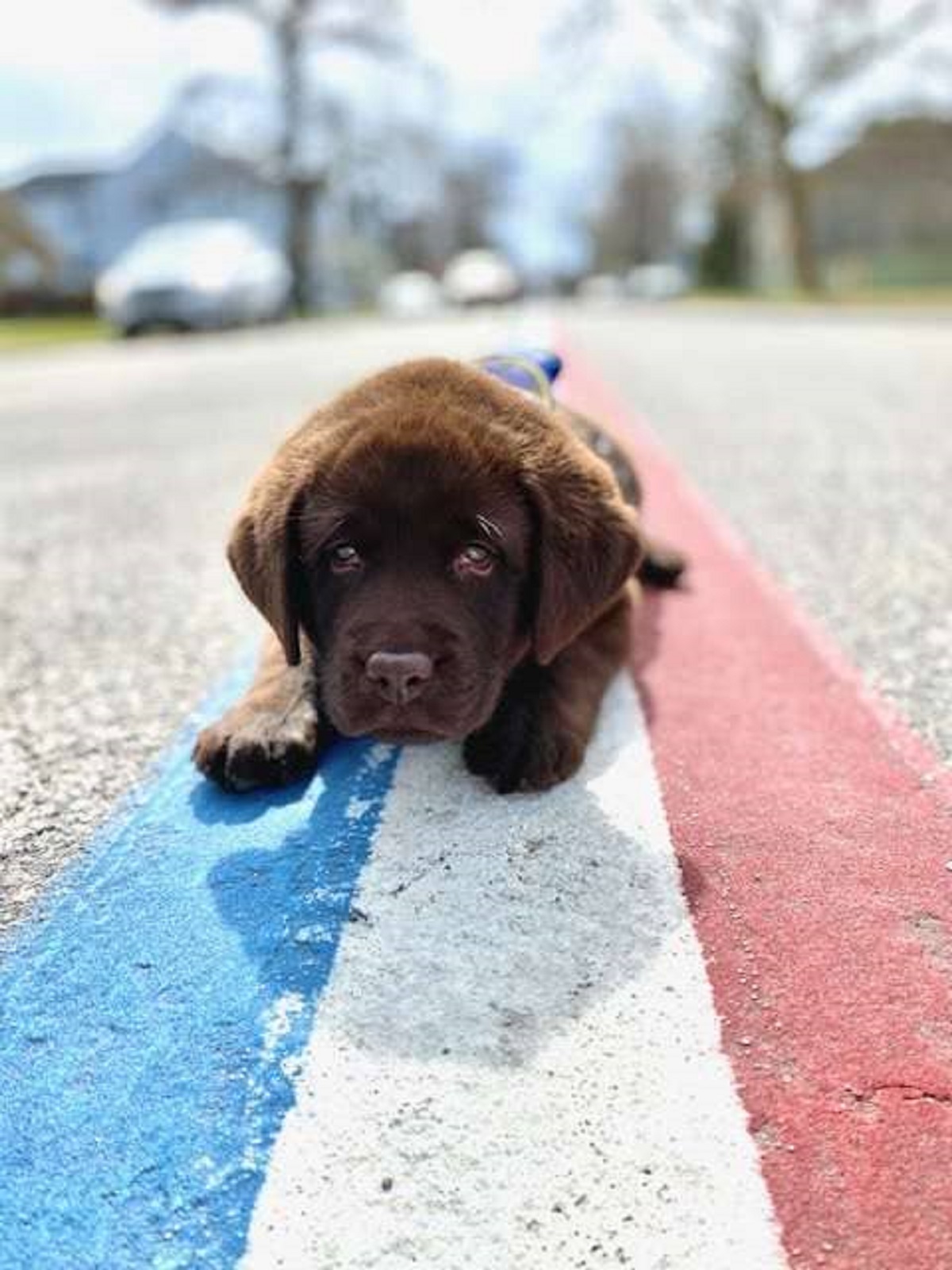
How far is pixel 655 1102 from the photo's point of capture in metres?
1.75

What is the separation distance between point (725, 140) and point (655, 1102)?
60.6 meters

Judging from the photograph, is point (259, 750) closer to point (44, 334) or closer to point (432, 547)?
point (432, 547)

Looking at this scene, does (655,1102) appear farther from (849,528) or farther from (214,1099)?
(849,528)

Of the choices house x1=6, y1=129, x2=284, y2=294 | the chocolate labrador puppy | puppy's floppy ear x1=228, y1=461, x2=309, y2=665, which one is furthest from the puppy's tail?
house x1=6, y1=129, x2=284, y2=294

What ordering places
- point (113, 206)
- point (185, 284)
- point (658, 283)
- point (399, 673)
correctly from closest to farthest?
point (399, 673) < point (185, 284) < point (113, 206) < point (658, 283)

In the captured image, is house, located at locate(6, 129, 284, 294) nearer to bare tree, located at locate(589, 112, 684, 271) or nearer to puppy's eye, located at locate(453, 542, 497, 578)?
bare tree, located at locate(589, 112, 684, 271)

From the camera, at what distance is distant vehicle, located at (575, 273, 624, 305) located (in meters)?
92.2

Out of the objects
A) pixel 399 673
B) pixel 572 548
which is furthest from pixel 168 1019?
pixel 572 548

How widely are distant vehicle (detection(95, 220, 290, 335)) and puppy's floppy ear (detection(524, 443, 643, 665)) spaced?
2391cm

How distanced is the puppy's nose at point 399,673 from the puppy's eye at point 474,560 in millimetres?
293

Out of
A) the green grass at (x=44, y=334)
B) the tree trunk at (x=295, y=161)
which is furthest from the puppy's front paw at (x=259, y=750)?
the tree trunk at (x=295, y=161)

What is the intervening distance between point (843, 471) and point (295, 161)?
4179cm

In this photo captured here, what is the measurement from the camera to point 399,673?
2.48 meters

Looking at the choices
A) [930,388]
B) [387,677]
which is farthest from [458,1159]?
[930,388]
